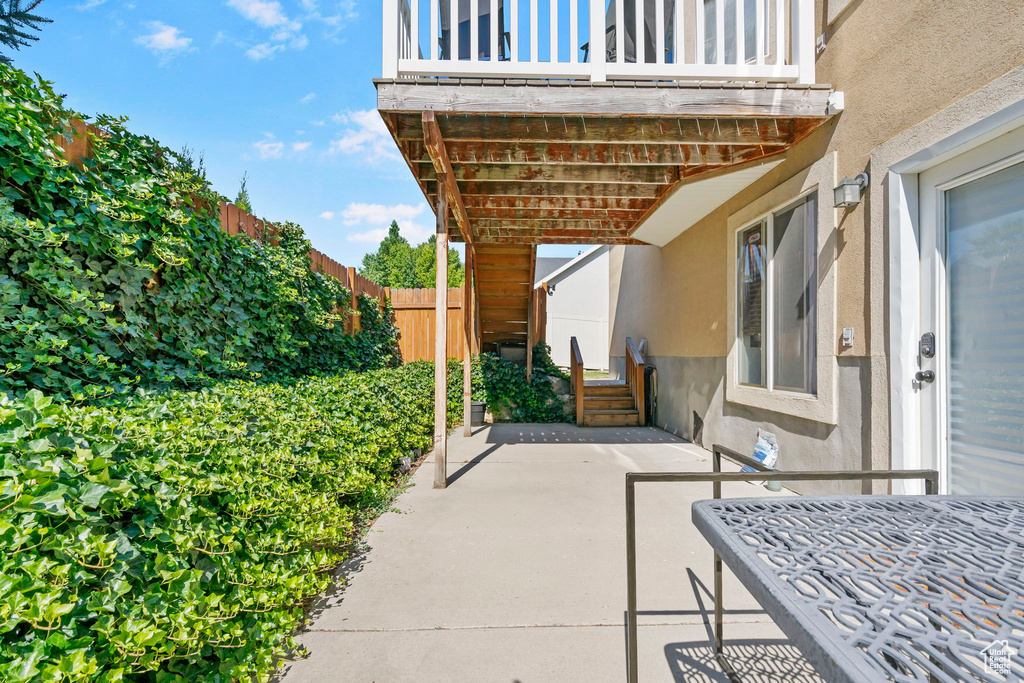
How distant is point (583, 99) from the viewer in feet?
9.61

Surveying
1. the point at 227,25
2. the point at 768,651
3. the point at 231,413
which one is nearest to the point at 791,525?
the point at 768,651

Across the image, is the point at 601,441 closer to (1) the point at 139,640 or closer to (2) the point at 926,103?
(2) the point at 926,103

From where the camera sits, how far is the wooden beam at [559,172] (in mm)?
4055

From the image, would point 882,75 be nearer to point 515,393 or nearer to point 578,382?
point 578,382

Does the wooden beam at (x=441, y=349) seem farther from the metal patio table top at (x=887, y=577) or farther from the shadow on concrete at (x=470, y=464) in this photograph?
the metal patio table top at (x=887, y=577)

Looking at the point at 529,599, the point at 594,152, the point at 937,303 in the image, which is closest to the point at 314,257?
the point at 594,152

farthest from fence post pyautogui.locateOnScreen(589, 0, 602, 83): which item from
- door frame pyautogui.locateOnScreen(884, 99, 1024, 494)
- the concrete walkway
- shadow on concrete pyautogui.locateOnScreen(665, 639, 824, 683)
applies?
shadow on concrete pyautogui.locateOnScreen(665, 639, 824, 683)

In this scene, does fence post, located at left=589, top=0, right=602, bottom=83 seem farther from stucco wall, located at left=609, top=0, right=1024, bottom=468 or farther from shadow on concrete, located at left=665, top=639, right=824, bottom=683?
shadow on concrete, located at left=665, top=639, right=824, bottom=683

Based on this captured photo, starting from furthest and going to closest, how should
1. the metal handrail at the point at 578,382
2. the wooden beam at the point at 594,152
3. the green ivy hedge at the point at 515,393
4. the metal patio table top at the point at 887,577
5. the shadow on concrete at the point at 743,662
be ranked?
the green ivy hedge at the point at 515,393 → the metal handrail at the point at 578,382 → the wooden beam at the point at 594,152 → the shadow on concrete at the point at 743,662 → the metal patio table top at the point at 887,577

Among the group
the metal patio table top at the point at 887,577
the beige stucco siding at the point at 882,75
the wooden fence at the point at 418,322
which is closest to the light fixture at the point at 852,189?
the beige stucco siding at the point at 882,75

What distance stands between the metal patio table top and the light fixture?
7.58 ft

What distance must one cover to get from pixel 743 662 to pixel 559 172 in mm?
3612

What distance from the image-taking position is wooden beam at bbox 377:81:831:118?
9.61 ft

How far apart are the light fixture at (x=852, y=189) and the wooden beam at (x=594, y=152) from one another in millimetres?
924
